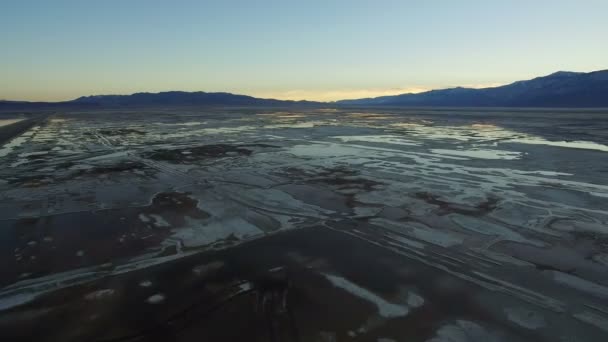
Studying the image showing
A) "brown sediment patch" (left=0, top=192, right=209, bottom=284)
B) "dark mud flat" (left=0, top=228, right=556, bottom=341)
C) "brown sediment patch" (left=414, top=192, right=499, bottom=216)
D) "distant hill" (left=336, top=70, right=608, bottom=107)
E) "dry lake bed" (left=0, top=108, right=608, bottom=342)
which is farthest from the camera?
"distant hill" (left=336, top=70, right=608, bottom=107)

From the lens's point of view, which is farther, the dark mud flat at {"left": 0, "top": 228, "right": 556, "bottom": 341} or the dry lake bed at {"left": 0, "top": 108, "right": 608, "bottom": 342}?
the dry lake bed at {"left": 0, "top": 108, "right": 608, "bottom": 342}

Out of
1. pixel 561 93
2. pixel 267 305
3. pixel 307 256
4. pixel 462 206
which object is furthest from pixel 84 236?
pixel 561 93

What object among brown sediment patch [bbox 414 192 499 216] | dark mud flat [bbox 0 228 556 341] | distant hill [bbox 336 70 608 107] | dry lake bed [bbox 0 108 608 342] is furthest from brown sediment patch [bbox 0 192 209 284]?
distant hill [bbox 336 70 608 107]

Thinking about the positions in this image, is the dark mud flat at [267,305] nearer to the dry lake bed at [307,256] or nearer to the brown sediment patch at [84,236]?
the dry lake bed at [307,256]

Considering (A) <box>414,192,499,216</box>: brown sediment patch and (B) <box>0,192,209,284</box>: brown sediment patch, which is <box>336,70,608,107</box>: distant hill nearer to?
(A) <box>414,192,499,216</box>: brown sediment patch

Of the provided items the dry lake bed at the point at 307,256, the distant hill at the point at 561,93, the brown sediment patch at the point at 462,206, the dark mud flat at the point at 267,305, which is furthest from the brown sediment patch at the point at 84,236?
the distant hill at the point at 561,93

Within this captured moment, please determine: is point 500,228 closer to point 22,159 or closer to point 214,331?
point 214,331
